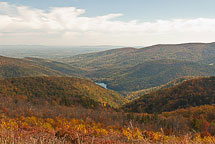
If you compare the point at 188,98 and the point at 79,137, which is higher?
the point at 79,137

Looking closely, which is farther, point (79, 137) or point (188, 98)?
point (188, 98)

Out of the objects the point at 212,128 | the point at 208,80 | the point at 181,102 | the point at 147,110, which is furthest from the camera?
the point at 208,80

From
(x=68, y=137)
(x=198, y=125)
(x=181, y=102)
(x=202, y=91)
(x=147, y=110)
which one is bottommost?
(x=147, y=110)

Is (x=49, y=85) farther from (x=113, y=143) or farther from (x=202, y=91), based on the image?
(x=113, y=143)

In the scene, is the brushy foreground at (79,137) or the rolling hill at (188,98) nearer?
the brushy foreground at (79,137)

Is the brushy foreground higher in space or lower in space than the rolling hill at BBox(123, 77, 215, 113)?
higher

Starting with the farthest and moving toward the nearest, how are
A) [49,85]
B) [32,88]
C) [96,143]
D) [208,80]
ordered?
[49,85], [32,88], [208,80], [96,143]

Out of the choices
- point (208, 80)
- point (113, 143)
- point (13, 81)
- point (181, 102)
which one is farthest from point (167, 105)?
point (13, 81)

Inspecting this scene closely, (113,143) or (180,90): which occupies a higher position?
(113,143)

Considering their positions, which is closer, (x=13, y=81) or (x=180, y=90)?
(x=180, y=90)

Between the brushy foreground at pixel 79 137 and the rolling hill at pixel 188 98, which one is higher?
the brushy foreground at pixel 79 137

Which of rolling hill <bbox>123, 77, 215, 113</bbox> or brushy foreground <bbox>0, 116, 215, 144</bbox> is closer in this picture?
brushy foreground <bbox>0, 116, 215, 144</bbox>
